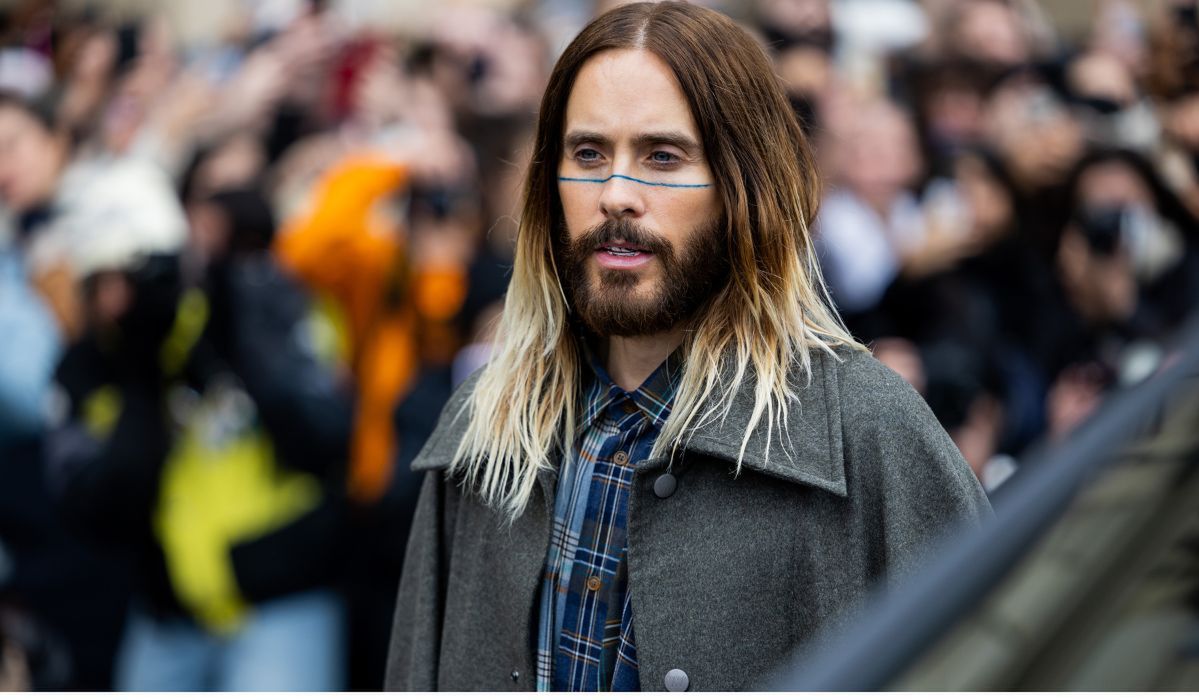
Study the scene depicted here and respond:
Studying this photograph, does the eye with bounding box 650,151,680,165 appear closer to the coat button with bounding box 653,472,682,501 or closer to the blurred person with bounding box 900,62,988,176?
the coat button with bounding box 653,472,682,501

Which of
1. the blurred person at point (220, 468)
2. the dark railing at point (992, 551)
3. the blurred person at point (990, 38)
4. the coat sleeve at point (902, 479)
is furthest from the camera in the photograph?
the blurred person at point (990, 38)

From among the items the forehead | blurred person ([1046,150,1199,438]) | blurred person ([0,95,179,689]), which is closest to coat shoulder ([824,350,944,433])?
the forehead

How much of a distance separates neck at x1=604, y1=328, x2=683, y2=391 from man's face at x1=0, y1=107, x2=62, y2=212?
377 centimetres

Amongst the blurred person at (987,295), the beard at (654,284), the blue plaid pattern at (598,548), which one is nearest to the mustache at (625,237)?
the beard at (654,284)

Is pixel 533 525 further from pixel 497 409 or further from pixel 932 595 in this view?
pixel 932 595

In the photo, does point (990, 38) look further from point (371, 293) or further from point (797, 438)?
point (797, 438)

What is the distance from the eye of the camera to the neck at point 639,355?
227 cm

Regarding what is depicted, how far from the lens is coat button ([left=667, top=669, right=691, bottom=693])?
2.06m

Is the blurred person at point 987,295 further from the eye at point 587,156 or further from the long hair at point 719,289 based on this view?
the eye at point 587,156

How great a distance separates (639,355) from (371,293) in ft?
7.26

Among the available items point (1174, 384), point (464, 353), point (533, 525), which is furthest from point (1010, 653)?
point (464, 353)

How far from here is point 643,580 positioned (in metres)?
2.11

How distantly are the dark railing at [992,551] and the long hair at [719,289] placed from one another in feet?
3.13

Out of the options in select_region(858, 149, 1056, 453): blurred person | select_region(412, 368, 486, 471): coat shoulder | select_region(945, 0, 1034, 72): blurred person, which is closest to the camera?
select_region(412, 368, 486, 471): coat shoulder
